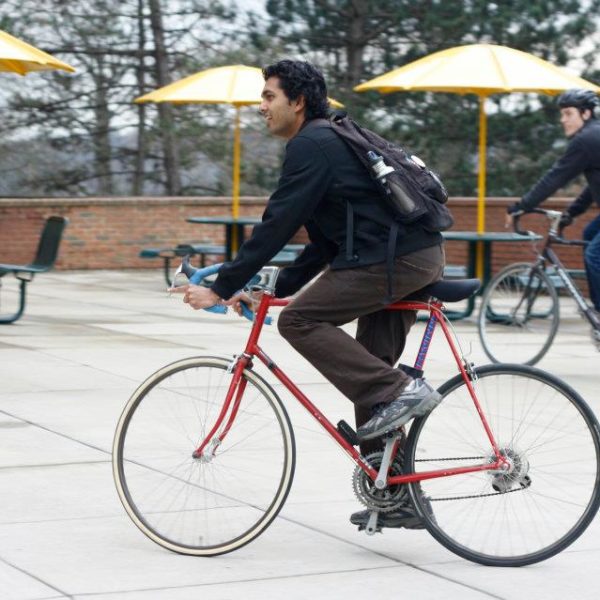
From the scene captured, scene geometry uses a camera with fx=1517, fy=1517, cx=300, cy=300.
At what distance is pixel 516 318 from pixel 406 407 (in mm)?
5833

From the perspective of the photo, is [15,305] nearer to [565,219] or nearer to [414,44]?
[565,219]

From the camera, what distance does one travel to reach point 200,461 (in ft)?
16.7

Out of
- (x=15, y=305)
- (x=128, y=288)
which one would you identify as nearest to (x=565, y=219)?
(x=15, y=305)

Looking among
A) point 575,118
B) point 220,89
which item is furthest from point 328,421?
point 220,89

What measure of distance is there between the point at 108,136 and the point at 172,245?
4783mm

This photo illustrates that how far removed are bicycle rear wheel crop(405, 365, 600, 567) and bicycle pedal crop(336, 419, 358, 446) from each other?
0.19 metres

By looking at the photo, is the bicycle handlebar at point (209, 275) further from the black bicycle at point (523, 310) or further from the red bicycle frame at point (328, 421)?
the black bicycle at point (523, 310)

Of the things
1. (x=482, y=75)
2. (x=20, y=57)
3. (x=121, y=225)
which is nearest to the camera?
(x=20, y=57)

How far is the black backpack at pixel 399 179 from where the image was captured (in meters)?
4.80

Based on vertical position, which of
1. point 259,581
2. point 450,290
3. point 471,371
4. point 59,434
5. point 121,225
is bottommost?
point 121,225

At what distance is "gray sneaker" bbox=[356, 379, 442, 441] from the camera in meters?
4.85

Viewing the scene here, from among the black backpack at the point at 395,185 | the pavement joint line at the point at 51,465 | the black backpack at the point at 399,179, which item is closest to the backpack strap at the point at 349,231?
the black backpack at the point at 395,185

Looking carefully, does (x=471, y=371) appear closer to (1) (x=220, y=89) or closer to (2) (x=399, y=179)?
(2) (x=399, y=179)

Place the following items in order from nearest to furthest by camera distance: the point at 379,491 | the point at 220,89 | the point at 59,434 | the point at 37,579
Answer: the point at 37,579, the point at 379,491, the point at 59,434, the point at 220,89
